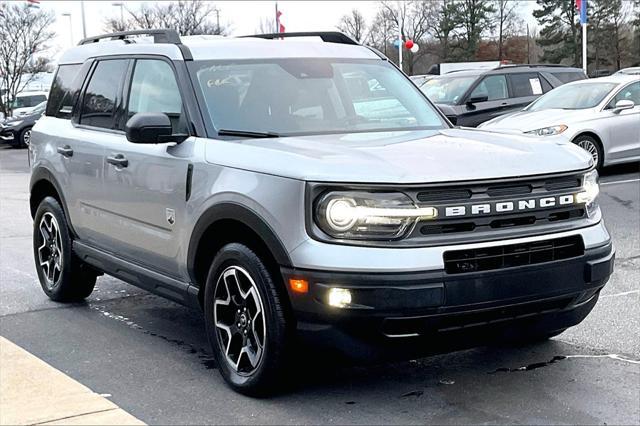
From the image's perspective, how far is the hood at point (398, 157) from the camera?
4039 millimetres

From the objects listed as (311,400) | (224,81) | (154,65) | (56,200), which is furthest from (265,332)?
(56,200)

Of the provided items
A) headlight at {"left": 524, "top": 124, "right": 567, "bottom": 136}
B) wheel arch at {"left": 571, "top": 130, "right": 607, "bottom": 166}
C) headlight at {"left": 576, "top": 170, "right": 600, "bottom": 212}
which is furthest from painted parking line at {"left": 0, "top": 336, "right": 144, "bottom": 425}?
wheel arch at {"left": 571, "top": 130, "right": 607, "bottom": 166}

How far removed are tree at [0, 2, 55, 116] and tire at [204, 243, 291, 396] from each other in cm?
3193

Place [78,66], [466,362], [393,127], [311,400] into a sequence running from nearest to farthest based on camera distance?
[311,400] < [466,362] < [393,127] < [78,66]

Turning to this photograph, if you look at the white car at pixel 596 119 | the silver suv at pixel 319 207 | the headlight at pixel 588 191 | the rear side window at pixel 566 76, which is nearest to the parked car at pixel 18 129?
the rear side window at pixel 566 76

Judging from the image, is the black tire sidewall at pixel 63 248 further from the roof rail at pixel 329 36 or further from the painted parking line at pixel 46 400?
the roof rail at pixel 329 36

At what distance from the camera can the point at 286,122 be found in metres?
5.10

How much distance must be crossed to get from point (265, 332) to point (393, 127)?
66.0 inches

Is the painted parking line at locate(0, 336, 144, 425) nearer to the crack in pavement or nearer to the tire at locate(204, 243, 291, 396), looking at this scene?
the tire at locate(204, 243, 291, 396)

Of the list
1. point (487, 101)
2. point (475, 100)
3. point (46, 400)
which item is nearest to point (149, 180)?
point (46, 400)

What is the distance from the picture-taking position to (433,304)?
3902mm

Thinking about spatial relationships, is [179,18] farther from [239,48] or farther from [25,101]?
[239,48]

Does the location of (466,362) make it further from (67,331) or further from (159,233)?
(67,331)

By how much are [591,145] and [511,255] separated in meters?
9.73
